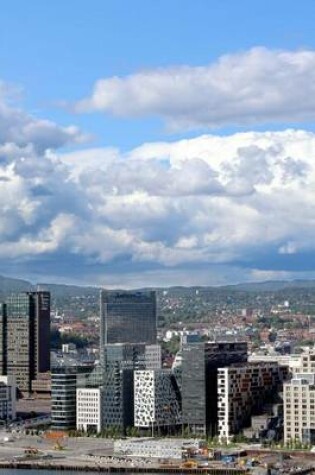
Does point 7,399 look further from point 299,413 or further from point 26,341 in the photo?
point 299,413

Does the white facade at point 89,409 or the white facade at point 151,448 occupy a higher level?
the white facade at point 89,409

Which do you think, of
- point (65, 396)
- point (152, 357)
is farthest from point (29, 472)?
point (152, 357)

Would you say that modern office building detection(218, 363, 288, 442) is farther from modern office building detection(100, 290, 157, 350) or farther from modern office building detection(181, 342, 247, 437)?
modern office building detection(100, 290, 157, 350)

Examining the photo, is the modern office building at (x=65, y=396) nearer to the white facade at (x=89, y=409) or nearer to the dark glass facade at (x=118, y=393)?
the white facade at (x=89, y=409)

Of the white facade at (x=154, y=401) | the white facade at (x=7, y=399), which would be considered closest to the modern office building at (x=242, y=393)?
the white facade at (x=154, y=401)

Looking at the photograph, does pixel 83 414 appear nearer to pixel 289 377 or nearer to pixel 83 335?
pixel 289 377

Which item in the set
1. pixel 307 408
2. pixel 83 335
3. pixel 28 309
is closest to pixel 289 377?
pixel 307 408
